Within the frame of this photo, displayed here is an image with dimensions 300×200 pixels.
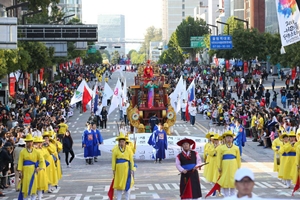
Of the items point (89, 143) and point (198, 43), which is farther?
point (198, 43)

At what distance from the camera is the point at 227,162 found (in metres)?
18.1

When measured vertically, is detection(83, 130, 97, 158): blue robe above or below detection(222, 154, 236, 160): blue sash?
below

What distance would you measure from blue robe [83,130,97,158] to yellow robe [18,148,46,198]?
32.5 ft

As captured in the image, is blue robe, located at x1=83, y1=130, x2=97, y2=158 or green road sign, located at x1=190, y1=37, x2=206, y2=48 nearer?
blue robe, located at x1=83, y1=130, x2=97, y2=158

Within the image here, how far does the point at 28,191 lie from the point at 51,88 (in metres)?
47.9

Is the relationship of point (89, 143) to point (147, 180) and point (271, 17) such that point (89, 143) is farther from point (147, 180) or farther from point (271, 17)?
point (271, 17)

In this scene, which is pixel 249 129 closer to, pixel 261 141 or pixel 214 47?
pixel 261 141

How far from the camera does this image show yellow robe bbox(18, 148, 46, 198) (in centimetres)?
1797

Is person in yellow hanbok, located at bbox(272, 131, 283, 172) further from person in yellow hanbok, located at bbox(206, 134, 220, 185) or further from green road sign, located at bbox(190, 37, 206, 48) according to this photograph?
green road sign, located at bbox(190, 37, 206, 48)

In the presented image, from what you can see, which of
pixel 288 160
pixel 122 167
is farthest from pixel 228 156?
pixel 288 160

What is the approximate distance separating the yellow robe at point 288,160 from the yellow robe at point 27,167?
237 inches

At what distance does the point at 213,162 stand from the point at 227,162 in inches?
87.7

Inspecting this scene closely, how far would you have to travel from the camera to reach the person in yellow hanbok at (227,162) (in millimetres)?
18016

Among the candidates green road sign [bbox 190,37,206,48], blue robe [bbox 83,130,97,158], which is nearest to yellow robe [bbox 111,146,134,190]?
blue robe [bbox 83,130,97,158]
